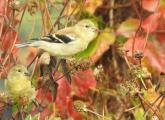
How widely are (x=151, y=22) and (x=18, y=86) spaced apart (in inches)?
60.8

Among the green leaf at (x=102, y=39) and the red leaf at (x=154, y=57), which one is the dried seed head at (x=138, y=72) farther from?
the green leaf at (x=102, y=39)

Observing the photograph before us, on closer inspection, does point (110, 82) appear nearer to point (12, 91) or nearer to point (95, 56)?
point (95, 56)

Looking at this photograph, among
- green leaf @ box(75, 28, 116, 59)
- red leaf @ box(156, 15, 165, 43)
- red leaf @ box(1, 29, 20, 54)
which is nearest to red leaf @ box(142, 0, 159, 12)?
red leaf @ box(156, 15, 165, 43)

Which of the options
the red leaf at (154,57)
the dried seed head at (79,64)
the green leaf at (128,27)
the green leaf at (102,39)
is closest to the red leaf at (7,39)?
the dried seed head at (79,64)

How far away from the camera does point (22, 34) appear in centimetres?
423

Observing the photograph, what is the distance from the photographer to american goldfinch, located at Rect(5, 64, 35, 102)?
2.53 metres

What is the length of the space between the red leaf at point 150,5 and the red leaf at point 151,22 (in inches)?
1.5

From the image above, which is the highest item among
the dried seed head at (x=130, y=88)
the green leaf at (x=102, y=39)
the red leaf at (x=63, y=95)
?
the green leaf at (x=102, y=39)

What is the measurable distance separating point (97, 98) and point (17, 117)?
1857 mm

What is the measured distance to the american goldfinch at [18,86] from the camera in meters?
2.53

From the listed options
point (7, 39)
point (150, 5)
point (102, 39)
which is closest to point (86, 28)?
point (7, 39)

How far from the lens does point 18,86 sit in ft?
8.29

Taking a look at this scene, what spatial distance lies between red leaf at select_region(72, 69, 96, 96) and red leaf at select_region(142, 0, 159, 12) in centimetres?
50

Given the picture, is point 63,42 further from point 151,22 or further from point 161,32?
point 161,32
